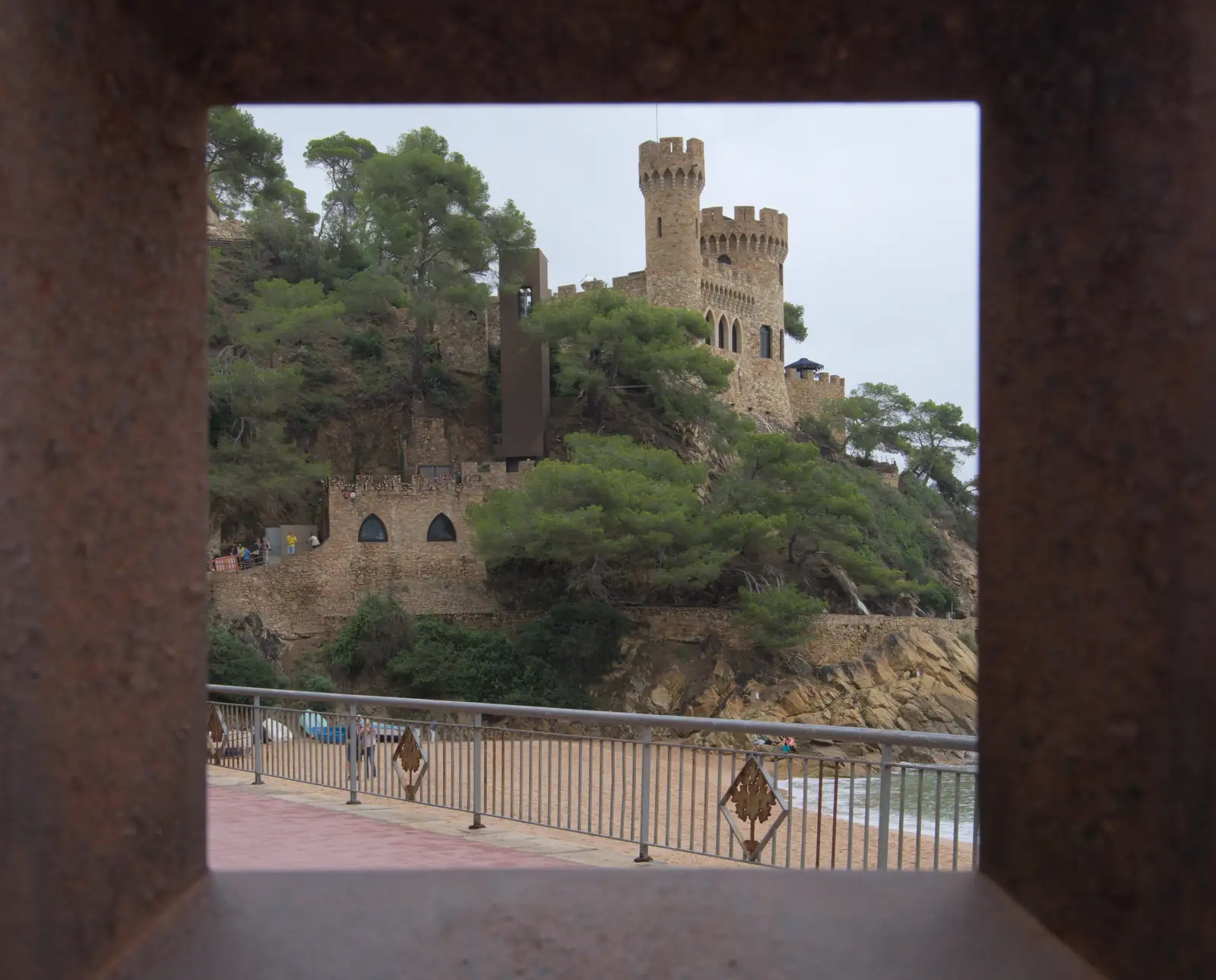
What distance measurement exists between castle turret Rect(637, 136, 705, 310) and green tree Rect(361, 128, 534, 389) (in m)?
7.67

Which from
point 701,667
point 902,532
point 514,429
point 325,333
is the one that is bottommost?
point 701,667

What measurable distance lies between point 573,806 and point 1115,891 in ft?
34.0

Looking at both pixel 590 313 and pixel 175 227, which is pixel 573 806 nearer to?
pixel 175 227

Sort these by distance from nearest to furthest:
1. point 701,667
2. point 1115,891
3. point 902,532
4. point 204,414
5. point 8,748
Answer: point 8,748 < point 1115,891 < point 204,414 < point 701,667 < point 902,532

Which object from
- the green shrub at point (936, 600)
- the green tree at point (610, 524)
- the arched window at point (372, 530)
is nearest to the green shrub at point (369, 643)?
the green tree at point (610, 524)

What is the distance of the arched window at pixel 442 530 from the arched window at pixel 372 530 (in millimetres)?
1185

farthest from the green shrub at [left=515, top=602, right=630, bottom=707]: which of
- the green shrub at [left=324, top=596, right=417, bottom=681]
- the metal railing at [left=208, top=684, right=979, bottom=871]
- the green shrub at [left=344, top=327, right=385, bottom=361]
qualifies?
the metal railing at [left=208, top=684, right=979, bottom=871]

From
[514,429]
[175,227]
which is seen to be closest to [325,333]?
[514,429]

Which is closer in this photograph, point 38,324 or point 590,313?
point 38,324

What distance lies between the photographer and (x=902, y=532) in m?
39.6

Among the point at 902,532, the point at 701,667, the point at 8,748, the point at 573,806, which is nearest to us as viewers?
the point at 8,748

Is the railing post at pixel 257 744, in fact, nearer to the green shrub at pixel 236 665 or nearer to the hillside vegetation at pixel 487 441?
the green shrub at pixel 236 665

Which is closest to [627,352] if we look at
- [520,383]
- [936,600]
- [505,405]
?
[520,383]

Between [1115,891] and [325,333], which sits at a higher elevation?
[325,333]
